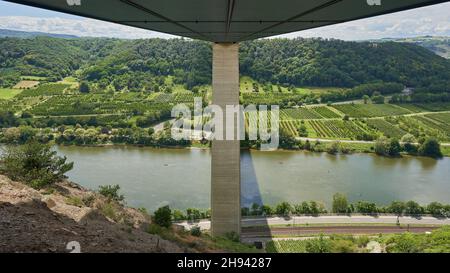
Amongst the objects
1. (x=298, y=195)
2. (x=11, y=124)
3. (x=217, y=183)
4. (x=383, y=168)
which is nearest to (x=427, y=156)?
(x=383, y=168)

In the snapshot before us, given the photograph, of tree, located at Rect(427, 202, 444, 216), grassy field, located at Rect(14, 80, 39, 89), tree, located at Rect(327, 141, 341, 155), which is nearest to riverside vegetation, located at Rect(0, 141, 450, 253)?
tree, located at Rect(427, 202, 444, 216)

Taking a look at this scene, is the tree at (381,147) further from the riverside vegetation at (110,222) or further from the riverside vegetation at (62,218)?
the riverside vegetation at (62,218)

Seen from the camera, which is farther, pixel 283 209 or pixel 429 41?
pixel 429 41

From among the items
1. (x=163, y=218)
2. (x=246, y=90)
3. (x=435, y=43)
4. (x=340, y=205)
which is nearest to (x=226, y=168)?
(x=163, y=218)

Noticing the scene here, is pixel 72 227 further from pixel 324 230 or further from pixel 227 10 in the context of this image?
pixel 324 230

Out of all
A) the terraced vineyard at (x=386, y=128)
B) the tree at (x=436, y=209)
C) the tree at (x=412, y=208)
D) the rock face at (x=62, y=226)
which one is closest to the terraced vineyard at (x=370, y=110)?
the terraced vineyard at (x=386, y=128)

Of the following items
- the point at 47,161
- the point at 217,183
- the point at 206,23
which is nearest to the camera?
the point at 206,23

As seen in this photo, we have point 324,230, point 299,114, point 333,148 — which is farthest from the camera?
point 299,114
